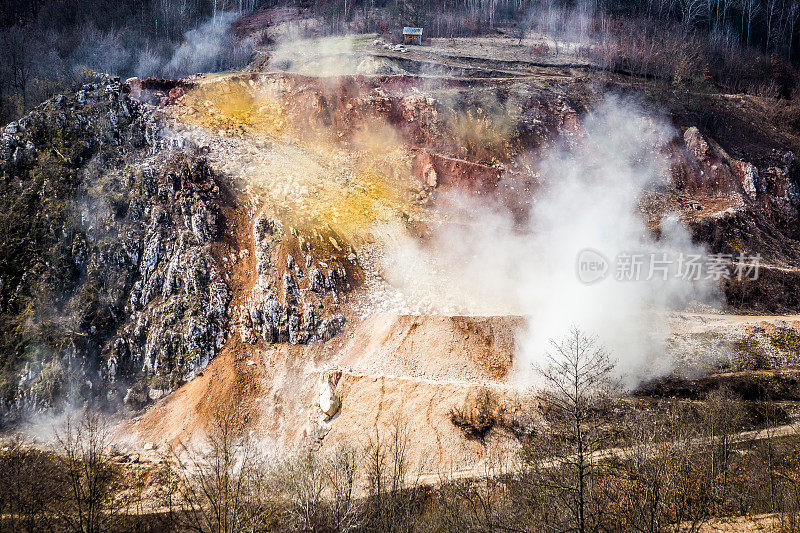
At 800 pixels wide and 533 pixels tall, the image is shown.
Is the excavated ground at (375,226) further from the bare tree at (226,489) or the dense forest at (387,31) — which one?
the dense forest at (387,31)

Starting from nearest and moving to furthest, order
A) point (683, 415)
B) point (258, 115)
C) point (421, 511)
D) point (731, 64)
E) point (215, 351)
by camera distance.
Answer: point (421, 511) < point (683, 415) < point (215, 351) < point (258, 115) < point (731, 64)

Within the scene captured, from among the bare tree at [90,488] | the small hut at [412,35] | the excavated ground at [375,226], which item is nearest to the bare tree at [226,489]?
the excavated ground at [375,226]

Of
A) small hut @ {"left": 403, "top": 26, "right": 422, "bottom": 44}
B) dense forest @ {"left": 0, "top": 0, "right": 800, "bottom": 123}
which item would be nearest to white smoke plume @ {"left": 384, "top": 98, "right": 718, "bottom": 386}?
dense forest @ {"left": 0, "top": 0, "right": 800, "bottom": 123}

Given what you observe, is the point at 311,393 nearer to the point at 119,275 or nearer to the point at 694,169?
the point at 119,275

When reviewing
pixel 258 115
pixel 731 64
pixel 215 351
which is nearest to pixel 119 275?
pixel 215 351

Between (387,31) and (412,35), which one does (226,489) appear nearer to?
(412,35)
